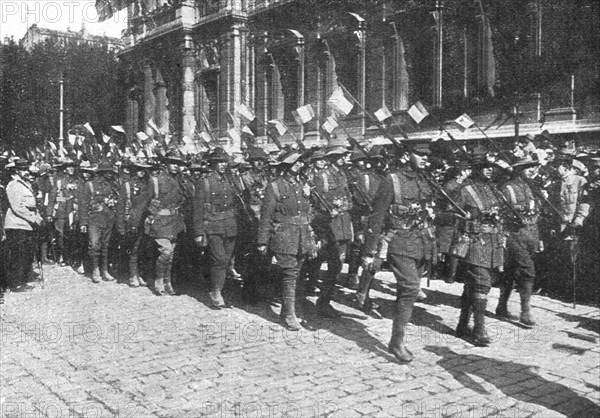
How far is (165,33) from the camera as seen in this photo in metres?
29.9

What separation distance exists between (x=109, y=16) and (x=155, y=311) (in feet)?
106

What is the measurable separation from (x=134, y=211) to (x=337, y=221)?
3.66 m

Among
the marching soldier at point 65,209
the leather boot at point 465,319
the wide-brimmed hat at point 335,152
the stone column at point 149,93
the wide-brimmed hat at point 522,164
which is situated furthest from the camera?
the stone column at point 149,93

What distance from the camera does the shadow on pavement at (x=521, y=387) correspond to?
17.7 ft

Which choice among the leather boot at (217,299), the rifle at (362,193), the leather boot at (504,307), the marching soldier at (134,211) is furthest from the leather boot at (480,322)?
the marching soldier at (134,211)

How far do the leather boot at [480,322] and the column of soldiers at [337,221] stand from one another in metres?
0.02

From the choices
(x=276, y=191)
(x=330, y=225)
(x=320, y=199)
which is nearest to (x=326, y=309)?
(x=330, y=225)

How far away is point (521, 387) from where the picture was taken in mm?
5867

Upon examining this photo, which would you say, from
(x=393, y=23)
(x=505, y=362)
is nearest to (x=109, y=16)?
(x=393, y=23)

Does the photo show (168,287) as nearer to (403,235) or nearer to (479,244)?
(403,235)

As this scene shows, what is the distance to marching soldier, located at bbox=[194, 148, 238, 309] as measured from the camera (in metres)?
9.28

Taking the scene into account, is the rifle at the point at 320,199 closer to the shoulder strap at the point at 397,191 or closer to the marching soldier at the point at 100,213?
the shoulder strap at the point at 397,191

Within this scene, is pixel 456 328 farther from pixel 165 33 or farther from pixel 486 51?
pixel 165 33

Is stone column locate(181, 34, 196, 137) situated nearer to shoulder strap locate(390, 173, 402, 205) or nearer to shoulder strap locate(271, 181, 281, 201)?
shoulder strap locate(271, 181, 281, 201)
